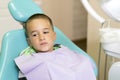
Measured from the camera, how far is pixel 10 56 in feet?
4.16

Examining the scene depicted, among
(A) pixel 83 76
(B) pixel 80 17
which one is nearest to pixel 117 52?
(A) pixel 83 76

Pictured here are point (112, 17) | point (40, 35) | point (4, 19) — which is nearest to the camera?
point (112, 17)

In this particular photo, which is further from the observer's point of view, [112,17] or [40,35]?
[40,35]

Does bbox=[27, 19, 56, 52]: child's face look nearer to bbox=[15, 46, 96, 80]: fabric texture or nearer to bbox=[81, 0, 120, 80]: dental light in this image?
bbox=[15, 46, 96, 80]: fabric texture

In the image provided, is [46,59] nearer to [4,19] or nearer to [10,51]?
[10,51]

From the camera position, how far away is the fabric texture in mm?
1131

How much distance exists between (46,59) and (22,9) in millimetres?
344

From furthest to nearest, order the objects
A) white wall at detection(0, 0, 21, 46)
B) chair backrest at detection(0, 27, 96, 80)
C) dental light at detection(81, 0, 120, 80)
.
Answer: white wall at detection(0, 0, 21, 46)
chair backrest at detection(0, 27, 96, 80)
dental light at detection(81, 0, 120, 80)

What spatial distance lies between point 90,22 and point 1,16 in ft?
3.12

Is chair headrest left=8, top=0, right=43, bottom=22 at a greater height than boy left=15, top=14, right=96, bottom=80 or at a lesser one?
greater

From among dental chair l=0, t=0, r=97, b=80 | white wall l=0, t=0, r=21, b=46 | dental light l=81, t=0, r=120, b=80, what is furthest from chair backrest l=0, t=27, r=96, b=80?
white wall l=0, t=0, r=21, b=46

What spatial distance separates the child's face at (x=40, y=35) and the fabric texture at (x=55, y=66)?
0.05 metres

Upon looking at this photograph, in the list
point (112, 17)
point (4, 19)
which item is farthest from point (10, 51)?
point (4, 19)

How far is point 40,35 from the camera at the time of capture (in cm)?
125
